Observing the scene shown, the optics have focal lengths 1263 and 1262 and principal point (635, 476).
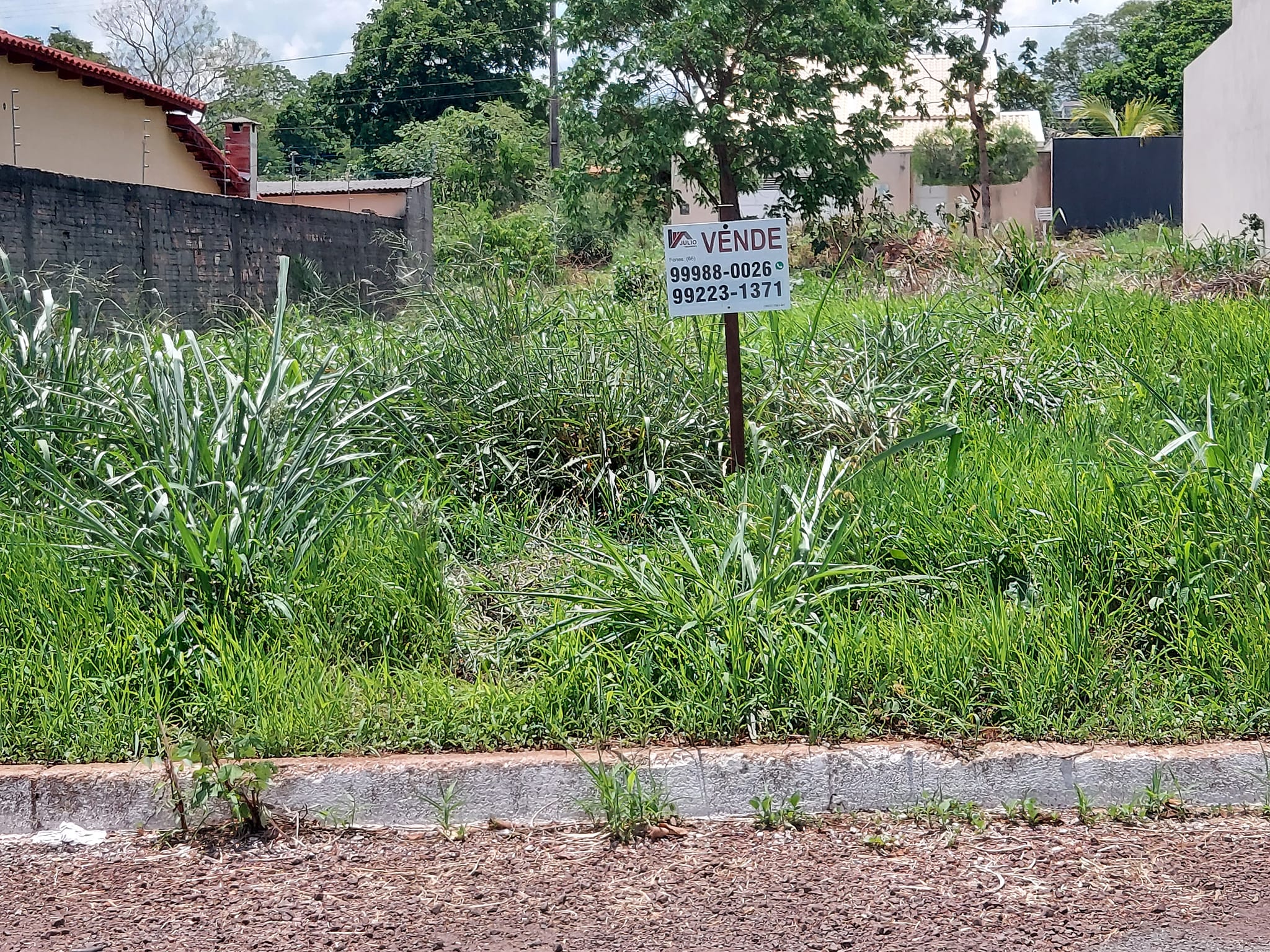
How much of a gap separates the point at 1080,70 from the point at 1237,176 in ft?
223

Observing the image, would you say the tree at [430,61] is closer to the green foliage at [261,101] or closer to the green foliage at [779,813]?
the green foliage at [261,101]

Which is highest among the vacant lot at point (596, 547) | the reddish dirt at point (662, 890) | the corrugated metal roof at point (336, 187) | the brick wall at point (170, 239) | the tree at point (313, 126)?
the tree at point (313, 126)

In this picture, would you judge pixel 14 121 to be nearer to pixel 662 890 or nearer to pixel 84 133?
pixel 84 133

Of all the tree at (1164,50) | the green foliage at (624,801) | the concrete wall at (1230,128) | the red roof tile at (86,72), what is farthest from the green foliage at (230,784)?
the tree at (1164,50)

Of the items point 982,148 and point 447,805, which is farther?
point 982,148

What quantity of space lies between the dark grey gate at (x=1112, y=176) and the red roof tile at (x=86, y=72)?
75.2 feet

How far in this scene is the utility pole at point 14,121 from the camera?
19938mm

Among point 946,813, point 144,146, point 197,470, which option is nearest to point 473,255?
point 197,470

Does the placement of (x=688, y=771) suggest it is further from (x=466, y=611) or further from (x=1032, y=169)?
(x=1032, y=169)

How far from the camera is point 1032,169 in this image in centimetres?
3719

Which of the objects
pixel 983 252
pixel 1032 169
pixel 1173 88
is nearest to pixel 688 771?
pixel 983 252

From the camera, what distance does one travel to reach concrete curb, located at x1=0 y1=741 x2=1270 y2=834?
12.1ft

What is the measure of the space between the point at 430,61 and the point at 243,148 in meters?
29.4

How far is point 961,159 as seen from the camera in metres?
34.2
